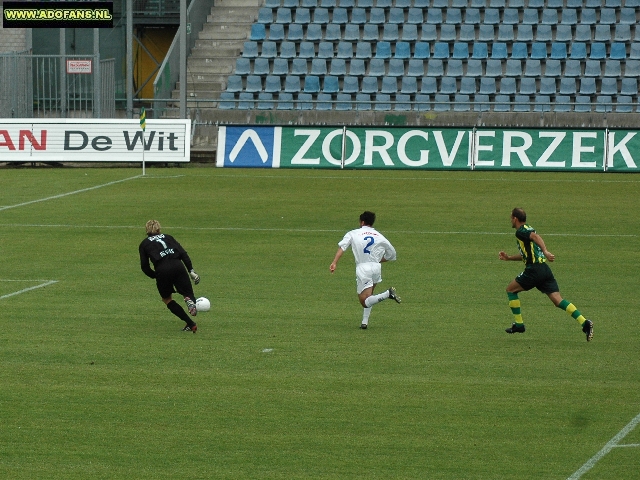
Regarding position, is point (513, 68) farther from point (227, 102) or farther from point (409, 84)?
point (227, 102)

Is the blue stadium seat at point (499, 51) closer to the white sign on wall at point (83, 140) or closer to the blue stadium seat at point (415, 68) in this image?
the blue stadium seat at point (415, 68)

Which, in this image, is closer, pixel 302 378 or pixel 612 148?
pixel 302 378

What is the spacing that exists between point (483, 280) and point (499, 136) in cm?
1688

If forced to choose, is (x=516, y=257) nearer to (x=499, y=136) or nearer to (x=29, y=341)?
(x=29, y=341)

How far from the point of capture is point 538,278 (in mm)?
14289

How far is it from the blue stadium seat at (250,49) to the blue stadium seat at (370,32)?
4435mm

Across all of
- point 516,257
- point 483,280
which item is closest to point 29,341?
point 516,257

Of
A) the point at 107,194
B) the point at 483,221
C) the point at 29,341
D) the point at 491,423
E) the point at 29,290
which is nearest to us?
the point at 491,423

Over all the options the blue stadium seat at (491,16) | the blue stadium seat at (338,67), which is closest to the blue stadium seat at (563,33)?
the blue stadium seat at (491,16)

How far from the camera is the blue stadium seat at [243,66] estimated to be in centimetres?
4466

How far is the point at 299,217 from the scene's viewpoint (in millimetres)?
26719

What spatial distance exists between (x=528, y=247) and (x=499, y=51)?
30.2 meters

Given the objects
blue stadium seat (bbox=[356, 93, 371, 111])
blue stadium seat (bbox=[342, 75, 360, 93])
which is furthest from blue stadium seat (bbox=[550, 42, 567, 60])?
blue stadium seat (bbox=[342, 75, 360, 93])

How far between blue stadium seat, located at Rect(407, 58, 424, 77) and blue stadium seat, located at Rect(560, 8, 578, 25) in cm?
587
